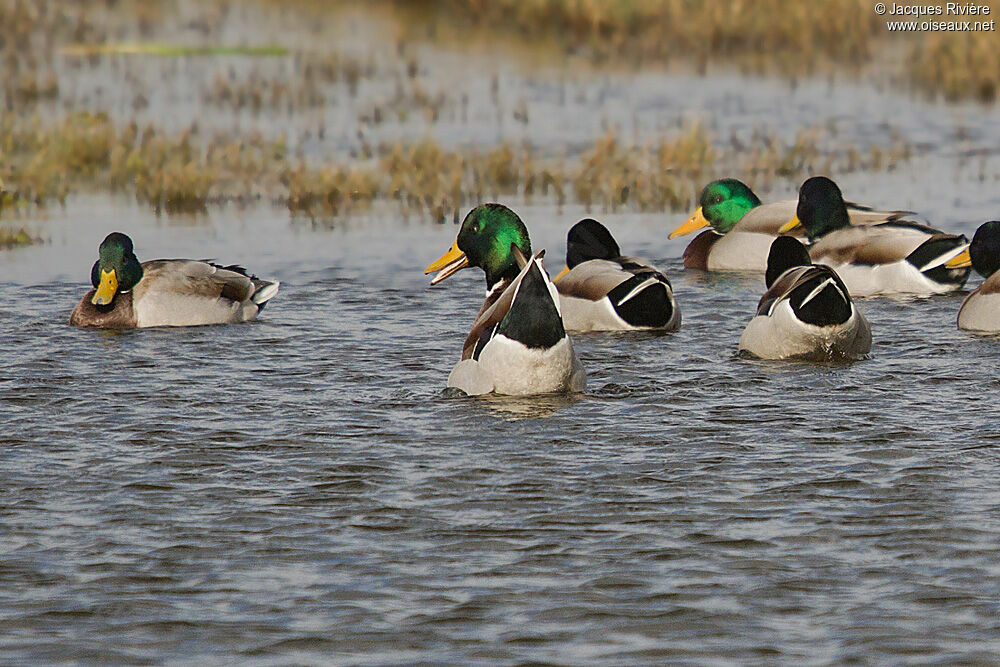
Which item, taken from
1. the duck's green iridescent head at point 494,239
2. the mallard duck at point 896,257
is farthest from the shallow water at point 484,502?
the mallard duck at point 896,257

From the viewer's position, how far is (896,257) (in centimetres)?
1335

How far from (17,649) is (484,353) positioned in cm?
408

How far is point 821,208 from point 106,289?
602 centimetres

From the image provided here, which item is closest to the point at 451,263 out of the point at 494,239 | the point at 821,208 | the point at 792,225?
the point at 494,239

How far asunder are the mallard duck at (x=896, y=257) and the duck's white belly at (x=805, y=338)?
2.98 meters

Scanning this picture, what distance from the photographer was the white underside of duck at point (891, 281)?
1320 centimetres

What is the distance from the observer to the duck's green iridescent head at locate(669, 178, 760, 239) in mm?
15508

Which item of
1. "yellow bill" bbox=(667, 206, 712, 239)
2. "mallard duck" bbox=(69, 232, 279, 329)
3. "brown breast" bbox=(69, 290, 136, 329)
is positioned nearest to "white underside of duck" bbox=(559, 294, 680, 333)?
"mallard duck" bbox=(69, 232, 279, 329)

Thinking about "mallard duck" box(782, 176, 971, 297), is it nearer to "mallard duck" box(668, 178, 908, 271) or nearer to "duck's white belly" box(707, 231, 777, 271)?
"mallard duck" box(668, 178, 908, 271)

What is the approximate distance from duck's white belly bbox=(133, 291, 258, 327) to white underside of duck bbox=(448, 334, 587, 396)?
3.12 meters

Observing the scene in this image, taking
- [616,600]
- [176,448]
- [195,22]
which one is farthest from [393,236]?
[195,22]

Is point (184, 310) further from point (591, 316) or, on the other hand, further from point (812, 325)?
point (812, 325)

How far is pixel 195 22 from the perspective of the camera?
3055 cm

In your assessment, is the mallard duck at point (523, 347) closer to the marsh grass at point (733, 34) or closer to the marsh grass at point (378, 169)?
the marsh grass at point (378, 169)
